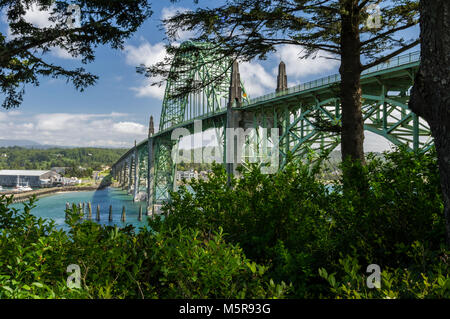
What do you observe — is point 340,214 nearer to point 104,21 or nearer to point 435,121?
point 435,121

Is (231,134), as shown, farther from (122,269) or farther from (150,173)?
(150,173)

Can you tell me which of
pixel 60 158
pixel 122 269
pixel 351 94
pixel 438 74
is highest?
pixel 60 158

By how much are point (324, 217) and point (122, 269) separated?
212 cm

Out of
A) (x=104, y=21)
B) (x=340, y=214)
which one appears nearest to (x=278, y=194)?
(x=340, y=214)

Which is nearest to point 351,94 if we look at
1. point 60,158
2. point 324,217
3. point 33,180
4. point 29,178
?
point 324,217

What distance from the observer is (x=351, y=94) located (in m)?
5.25

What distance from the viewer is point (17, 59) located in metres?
7.11

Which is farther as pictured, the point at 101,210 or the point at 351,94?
the point at 101,210

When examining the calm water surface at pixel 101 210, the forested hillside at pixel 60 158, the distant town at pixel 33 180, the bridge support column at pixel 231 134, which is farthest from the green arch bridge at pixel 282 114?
the forested hillside at pixel 60 158

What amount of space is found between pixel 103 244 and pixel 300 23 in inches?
193

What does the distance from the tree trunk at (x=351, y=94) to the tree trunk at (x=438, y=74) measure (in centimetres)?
267

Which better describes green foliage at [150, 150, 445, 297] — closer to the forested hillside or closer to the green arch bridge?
the green arch bridge

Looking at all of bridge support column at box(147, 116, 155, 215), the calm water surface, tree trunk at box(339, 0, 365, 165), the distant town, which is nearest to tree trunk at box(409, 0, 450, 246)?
tree trunk at box(339, 0, 365, 165)

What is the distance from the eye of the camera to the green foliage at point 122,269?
179 cm
